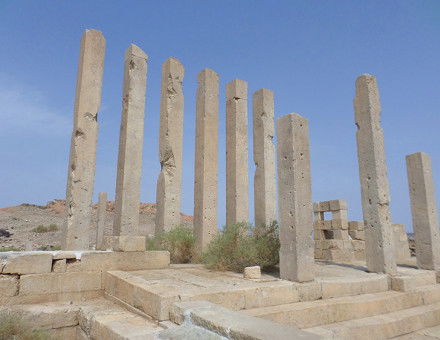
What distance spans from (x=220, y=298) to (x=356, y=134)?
5.79m

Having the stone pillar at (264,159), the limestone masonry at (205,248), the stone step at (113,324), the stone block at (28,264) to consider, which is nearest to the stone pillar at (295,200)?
the limestone masonry at (205,248)

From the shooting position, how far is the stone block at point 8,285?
17.5ft

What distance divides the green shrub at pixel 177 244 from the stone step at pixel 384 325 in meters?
4.59

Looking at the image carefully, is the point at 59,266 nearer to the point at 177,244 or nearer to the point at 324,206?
the point at 177,244

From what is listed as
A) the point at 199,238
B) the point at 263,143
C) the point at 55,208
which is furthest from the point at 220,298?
the point at 55,208

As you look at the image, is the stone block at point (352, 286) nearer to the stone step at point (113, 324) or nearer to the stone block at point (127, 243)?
the stone step at point (113, 324)

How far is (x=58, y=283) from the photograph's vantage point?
574cm

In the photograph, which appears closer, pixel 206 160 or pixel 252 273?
pixel 252 273

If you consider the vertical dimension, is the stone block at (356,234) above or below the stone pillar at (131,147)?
below

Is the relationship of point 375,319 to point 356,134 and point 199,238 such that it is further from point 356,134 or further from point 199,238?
point 199,238

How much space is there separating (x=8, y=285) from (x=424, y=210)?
30.8 ft

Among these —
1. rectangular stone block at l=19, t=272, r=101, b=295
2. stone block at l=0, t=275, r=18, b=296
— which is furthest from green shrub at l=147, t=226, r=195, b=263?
stone block at l=0, t=275, r=18, b=296

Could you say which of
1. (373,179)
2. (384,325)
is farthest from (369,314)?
(373,179)

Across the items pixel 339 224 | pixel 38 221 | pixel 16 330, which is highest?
pixel 38 221
